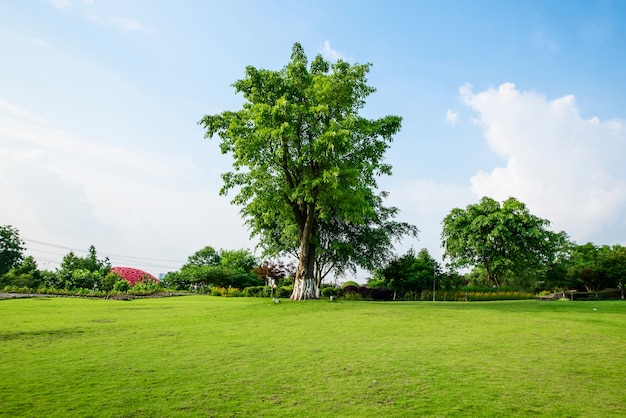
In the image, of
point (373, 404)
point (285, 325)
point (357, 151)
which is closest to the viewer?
point (373, 404)

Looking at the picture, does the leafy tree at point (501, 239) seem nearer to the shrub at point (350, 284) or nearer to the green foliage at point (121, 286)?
the shrub at point (350, 284)

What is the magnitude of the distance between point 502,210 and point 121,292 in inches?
1386

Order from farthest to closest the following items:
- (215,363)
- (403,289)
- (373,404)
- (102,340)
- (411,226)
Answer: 1. (411,226)
2. (403,289)
3. (102,340)
4. (215,363)
5. (373,404)

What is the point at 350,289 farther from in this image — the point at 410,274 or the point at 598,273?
the point at 598,273

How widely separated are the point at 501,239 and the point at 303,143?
2543 centimetres

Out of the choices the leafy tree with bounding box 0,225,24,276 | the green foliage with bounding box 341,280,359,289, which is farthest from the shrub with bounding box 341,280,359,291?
the leafy tree with bounding box 0,225,24,276

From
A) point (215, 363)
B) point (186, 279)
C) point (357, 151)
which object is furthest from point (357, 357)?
point (186, 279)

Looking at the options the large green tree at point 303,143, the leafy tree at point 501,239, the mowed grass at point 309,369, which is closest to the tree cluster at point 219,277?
the large green tree at point 303,143

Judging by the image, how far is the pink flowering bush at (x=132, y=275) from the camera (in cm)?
3454

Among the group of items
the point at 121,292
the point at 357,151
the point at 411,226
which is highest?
the point at 357,151

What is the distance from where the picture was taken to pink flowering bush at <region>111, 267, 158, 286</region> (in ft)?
113

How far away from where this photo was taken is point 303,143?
24.2 m

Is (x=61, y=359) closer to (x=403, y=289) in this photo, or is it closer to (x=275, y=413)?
(x=275, y=413)

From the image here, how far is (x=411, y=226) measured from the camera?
3688 centimetres
